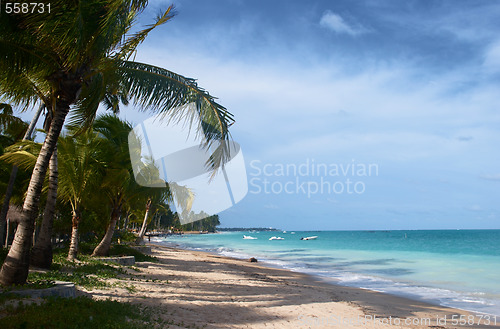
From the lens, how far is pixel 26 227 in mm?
6492

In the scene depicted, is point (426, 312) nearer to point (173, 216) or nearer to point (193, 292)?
point (193, 292)

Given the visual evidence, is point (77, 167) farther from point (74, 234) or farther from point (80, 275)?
point (80, 275)

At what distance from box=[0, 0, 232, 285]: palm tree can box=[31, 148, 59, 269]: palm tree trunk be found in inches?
72.5

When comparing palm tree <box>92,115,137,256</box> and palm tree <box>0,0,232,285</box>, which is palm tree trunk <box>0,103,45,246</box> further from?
palm tree <box>0,0,232,285</box>

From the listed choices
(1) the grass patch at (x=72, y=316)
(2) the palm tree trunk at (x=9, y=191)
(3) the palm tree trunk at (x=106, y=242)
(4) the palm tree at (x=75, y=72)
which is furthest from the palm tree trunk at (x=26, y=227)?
(3) the palm tree trunk at (x=106, y=242)

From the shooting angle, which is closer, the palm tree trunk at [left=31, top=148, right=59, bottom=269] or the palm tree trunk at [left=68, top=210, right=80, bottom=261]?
the palm tree trunk at [left=31, top=148, right=59, bottom=269]

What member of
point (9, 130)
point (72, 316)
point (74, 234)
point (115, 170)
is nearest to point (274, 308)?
point (72, 316)

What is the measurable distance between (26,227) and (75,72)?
299 centimetres

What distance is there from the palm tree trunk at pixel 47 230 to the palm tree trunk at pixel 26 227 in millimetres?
2996

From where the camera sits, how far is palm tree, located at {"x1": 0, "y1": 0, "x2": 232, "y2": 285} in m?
6.08

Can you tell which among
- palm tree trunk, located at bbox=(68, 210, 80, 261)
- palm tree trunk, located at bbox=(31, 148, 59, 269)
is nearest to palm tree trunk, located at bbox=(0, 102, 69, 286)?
palm tree trunk, located at bbox=(31, 148, 59, 269)

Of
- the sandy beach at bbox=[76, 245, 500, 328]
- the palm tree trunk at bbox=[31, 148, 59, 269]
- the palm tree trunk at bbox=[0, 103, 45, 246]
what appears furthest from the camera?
the palm tree trunk at bbox=[0, 103, 45, 246]

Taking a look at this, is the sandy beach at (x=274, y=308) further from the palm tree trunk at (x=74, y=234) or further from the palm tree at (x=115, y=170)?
the palm tree at (x=115, y=170)

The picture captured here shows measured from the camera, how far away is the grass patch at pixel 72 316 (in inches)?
173
